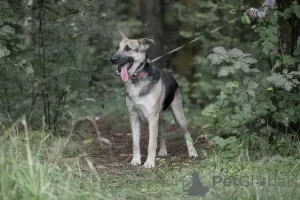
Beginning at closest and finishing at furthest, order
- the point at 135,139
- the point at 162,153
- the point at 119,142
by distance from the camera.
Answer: the point at 135,139 < the point at 162,153 < the point at 119,142

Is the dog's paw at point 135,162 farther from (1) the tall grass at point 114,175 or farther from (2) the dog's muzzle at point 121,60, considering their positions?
(2) the dog's muzzle at point 121,60

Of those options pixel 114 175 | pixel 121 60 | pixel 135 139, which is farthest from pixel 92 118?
pixel 135 139

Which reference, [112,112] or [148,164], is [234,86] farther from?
[112,112]

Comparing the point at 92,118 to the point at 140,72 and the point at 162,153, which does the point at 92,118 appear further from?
the point at 162,153

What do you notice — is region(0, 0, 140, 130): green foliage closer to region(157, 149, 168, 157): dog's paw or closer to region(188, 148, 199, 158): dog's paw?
region(157, 149, 168, 157): dog's paw

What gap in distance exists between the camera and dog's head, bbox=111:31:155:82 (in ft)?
25.3

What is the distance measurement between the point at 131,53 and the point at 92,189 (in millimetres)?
2987

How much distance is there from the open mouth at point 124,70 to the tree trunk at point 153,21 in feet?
20.7

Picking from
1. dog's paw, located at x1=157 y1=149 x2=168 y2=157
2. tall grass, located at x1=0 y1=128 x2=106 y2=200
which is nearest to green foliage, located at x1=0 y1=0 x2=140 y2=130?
dog's paw, located at x1=157 y1=149 x2=168 y2=157

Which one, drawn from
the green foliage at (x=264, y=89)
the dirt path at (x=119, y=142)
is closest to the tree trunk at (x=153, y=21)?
the dirt path at (x=119, y=142)

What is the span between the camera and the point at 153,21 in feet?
47.0

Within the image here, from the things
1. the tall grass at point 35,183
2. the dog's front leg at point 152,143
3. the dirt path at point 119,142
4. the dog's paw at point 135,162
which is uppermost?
the tall grass at point 35,183

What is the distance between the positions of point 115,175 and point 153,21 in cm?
798

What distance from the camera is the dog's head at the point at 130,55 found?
7.72 m
